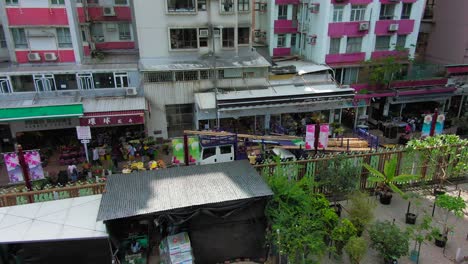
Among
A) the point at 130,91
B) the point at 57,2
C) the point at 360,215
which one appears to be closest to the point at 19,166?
→ the point at 130,91

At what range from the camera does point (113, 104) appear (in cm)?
2097

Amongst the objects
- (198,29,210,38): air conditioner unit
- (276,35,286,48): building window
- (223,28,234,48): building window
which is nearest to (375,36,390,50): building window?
(276,35,286,48): building window

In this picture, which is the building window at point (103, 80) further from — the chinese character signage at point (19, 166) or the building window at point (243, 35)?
the building window at point (243, 35)

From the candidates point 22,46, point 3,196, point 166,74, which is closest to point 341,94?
point 166,74

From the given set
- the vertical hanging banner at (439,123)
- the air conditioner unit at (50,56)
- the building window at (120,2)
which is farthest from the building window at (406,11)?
the air conditioner unit at (50,56)

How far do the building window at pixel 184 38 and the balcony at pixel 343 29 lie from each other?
10.0 m

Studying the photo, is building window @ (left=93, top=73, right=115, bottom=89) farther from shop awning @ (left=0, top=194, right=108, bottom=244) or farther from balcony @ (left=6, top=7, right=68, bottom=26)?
shop awning @ (left=0, top=194, right=108, bottom=244)

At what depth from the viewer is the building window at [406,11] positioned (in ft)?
85.7

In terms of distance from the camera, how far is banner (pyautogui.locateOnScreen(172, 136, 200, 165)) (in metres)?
17.1

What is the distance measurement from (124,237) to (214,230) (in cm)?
307

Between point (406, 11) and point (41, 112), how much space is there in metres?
27.0

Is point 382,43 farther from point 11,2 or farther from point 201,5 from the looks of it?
point 11,2

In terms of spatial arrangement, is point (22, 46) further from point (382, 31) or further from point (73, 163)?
point (382, 31)

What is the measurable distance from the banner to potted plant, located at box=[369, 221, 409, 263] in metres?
9.55
